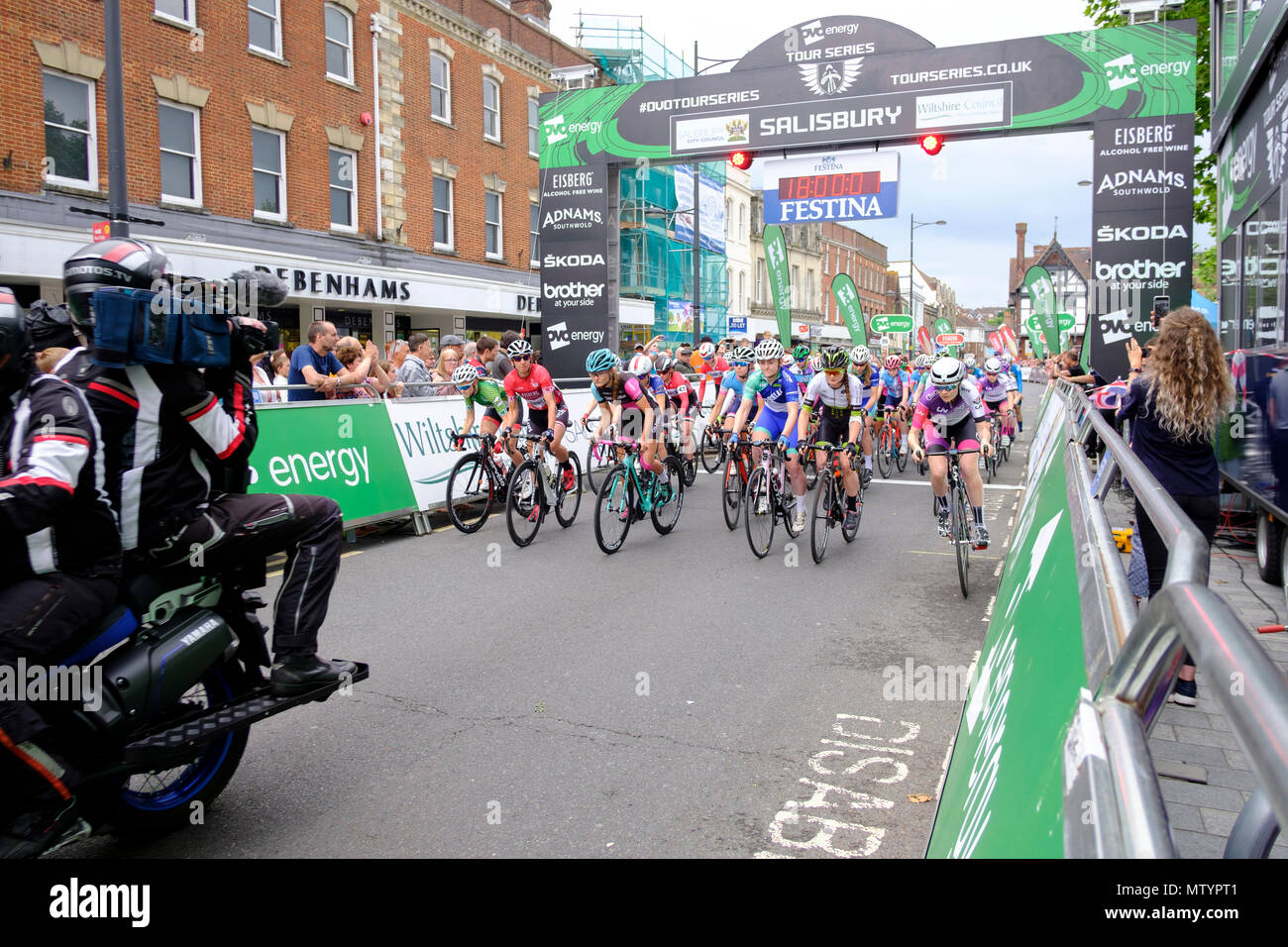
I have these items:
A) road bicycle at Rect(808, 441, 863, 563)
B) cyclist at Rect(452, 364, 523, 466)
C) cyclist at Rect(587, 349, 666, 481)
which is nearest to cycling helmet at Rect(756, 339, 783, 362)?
road bicycle at Rect(808, 441, 863, 563)

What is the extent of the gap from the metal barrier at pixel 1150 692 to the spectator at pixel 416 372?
10.9 m

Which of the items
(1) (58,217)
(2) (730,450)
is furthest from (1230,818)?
(1) (58,217)

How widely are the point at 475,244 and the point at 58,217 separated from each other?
12701mm

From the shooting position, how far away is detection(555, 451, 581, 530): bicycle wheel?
1105cm

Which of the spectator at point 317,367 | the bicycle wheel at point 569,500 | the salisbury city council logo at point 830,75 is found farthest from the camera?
the salisbury city council logo at point 830,75

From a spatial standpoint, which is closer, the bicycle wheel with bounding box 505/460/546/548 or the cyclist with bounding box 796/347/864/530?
the cyclist with bounding box 796/347/864/530

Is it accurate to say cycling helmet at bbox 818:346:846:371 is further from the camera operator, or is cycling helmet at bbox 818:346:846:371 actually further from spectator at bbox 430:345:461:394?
the camera operator

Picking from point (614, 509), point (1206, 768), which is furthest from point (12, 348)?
point (614, 509)

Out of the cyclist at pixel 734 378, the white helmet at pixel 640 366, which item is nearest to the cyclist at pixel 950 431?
the cyclist at pixel 734 378

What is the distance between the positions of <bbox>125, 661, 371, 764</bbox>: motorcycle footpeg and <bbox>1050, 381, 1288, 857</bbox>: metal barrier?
307 cm

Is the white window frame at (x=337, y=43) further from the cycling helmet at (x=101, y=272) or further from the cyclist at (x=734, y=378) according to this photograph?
the cycling helmet at (x=101, y=272)

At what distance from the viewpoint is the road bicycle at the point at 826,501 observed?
912cm
